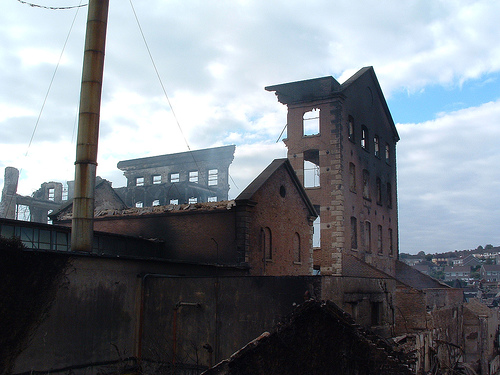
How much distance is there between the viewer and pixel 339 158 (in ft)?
86.4

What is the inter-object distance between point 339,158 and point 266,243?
7.79 metres

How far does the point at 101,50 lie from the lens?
18.3 m

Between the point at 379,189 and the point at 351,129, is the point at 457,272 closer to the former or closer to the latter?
the point at 379,189

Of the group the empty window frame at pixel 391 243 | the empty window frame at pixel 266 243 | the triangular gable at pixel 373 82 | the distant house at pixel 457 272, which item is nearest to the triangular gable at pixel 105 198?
the empty window frame at pixel 266 243

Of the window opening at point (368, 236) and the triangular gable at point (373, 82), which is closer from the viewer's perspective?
the triangular gable at point (373, 82)

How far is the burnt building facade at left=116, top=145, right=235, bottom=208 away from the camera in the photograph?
127 feet

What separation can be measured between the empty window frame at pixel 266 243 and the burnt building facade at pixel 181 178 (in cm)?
1765

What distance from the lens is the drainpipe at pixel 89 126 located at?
16828 mm

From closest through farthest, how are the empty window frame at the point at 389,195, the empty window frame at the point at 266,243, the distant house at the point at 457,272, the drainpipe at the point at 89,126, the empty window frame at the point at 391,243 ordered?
the drainpipe at the point at 89,126 → the empty window frame at the point at 266,243 → the empty window frame at the point at 391,243 → the empty window frame at the point at 389,195 → the distant house at the point at 457,272

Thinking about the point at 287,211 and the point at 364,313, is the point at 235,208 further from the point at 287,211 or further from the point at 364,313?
the point at 364,313

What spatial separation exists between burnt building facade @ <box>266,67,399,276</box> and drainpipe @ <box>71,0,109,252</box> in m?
12.0

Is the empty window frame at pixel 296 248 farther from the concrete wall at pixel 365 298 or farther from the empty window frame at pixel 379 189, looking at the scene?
the empty window frame at pixel 379 189

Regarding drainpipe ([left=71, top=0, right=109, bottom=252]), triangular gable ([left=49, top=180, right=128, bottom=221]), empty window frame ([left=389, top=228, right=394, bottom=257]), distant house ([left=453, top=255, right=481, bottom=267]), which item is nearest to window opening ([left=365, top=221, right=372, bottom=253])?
empty window frame ([left=389, top=228, right=394, bottom=257])

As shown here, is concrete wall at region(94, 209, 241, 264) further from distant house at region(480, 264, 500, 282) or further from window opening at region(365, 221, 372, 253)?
distant house at region(480, 264, 500, 282)
